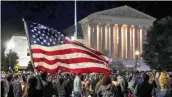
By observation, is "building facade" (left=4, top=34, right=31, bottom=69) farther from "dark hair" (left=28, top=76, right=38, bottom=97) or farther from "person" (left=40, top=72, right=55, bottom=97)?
"dark hair" (left=28, top=76, right=38, bottom=97)

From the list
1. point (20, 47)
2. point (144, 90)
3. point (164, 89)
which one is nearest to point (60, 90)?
point (144, 90)

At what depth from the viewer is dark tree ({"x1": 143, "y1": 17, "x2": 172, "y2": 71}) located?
181 ft

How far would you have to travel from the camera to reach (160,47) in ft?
188

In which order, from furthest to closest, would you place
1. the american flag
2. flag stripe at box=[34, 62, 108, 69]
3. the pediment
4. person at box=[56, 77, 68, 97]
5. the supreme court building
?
the supreme court building → the pediment → person at box=[56, 77, 68, 97] → flag stripe at box=[34, 62, 108, 69] → the american flag

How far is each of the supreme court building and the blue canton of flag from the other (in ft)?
281

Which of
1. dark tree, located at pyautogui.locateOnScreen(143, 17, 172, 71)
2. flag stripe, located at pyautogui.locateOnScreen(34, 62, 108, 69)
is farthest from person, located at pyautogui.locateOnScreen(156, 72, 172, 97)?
dark tree, located at pyautogui.locateOnScreen(143, 17, 172, 71)

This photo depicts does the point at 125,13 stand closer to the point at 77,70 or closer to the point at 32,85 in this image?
the point at 77,70

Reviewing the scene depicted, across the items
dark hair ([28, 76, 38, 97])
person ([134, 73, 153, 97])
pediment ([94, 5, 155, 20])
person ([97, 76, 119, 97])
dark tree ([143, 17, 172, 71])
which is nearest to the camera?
dark hair ([28, 76, 38, 97])

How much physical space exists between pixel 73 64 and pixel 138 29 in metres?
93.5

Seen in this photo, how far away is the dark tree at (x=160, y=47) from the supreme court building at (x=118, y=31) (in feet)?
119

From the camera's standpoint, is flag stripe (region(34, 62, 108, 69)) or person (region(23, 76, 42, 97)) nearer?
person (region(23, 76, 42, 97))

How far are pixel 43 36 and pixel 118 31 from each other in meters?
90.6

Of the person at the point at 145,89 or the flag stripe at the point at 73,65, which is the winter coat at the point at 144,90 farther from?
the flag stripe at the point at 73,65

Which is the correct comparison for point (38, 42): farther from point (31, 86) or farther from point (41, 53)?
point (31, 86)
